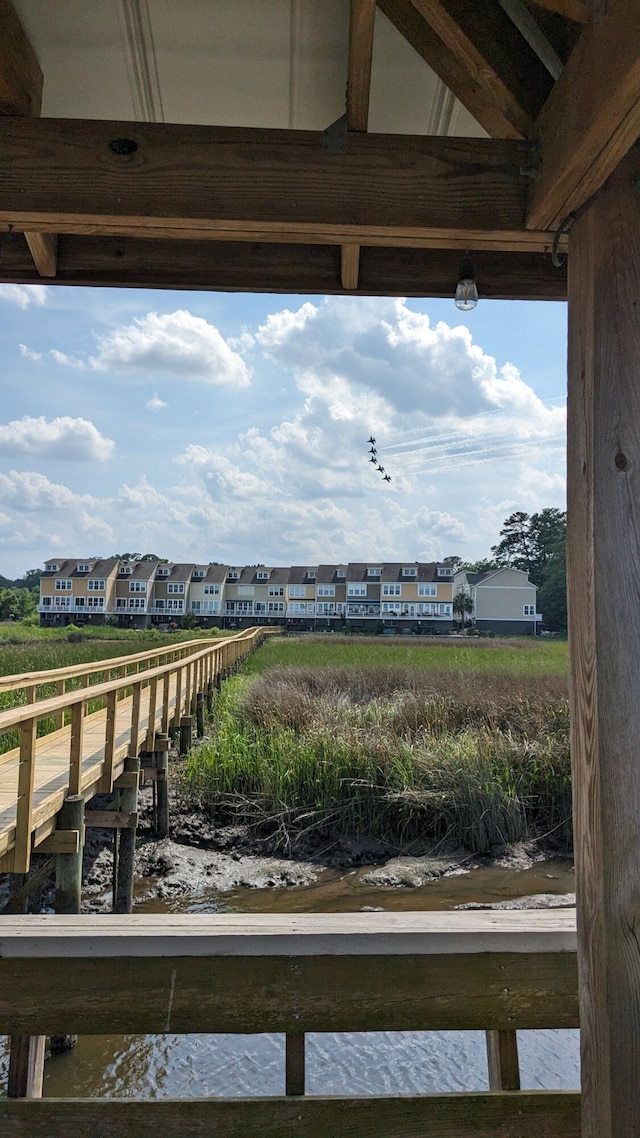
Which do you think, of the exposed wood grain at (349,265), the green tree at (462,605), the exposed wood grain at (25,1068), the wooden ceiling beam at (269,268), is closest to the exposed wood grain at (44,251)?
the wooden ceiling beam at (269,268)

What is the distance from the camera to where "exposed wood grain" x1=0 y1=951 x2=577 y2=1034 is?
1206 mm

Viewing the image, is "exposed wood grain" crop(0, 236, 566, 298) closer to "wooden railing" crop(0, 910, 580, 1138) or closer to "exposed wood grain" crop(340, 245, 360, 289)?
"exposed wood grain" crop(340, 245, 360, 289)

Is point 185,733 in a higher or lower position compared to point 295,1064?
lower

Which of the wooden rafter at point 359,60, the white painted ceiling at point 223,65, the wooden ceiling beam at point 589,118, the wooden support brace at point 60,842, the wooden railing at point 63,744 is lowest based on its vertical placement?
the wooden support brace at point 60,842

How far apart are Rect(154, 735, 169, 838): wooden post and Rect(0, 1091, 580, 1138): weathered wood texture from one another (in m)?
6.80

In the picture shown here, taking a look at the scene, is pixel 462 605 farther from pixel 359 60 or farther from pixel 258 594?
pixel 359 60

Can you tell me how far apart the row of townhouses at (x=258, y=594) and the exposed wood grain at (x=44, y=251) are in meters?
30.8

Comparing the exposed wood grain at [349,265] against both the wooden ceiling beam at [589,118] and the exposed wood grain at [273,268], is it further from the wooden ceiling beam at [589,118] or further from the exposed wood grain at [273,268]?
the wooden ceiling beam at [589,118]

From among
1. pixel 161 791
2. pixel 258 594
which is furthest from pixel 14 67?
pixel 258 594

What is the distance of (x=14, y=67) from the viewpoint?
1514 millimetres

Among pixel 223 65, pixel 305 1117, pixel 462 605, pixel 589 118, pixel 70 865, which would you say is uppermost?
pixel 223 65

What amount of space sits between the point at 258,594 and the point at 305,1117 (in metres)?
51.4

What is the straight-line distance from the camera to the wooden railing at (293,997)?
1.14m

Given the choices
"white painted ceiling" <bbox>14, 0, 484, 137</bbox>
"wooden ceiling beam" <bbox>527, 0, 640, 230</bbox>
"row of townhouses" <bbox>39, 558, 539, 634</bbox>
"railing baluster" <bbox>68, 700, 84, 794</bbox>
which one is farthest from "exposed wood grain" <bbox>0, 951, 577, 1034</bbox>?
"row of townhouses" <bbox>39, 558, 539, 634</bbox>
